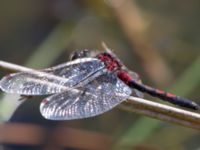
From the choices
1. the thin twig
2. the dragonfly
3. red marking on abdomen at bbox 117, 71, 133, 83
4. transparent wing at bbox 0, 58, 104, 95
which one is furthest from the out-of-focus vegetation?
the thin twig

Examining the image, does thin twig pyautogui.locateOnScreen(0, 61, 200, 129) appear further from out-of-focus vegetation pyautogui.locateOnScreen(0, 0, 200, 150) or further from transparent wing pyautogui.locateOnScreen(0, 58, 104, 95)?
out-of-focus vegetation pyautogui.locateOnScreen(0, 0, 200, 150)

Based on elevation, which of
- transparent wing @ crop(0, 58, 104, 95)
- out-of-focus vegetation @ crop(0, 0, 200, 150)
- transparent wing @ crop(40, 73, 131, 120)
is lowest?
transparent wing @ crop(40, 73, 131, 120)

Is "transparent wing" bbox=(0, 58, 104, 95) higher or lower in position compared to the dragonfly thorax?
lower

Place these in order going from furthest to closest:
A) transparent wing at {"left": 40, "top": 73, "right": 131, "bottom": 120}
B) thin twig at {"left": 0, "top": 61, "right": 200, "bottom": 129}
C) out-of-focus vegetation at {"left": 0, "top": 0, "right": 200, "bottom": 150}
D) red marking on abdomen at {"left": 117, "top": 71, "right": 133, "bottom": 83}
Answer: out-of-focus vegetation at {"left": 0, "top": 0, "right": 200, "bottom": 150}, red marking on abdomen at {"left": 117, "top": 71, "right": 133, "bottom": 83}, transparent wing at {"left": 40, "top": 73, "right": 131, "bottom": 120}, thin twig at {"left": 0, "top": 61, "right": 200, "bottom": 129}

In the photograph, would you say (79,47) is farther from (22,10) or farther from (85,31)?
(22,10)

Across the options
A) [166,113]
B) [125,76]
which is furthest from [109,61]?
[166,113]

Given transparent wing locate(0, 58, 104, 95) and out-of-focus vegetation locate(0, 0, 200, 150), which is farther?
out-of-focus vegetation locate(0, 0, 200, 150)

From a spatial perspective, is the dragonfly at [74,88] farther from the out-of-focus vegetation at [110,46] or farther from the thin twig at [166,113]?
the out-of-focus vegetation at [110,46]
